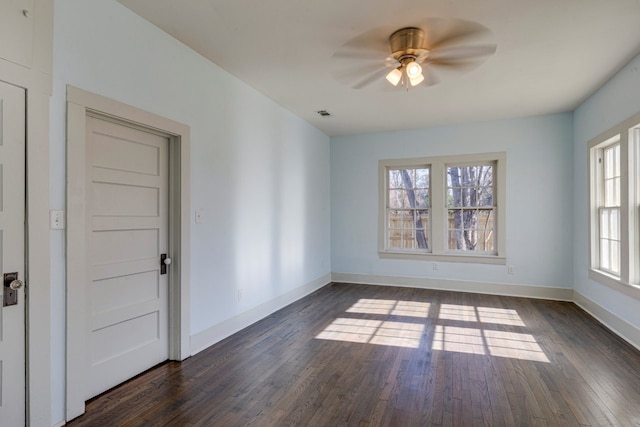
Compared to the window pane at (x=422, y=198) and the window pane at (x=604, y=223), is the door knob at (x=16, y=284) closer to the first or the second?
the window pane at (x=422, y=198)

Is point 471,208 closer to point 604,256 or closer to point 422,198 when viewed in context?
point 422,198

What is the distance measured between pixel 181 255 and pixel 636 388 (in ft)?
12.1

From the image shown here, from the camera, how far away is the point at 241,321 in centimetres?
391

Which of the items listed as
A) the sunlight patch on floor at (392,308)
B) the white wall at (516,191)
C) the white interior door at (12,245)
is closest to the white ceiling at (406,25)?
the white wall at (516,191)

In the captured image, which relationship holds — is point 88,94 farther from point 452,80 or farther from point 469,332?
point 469,332

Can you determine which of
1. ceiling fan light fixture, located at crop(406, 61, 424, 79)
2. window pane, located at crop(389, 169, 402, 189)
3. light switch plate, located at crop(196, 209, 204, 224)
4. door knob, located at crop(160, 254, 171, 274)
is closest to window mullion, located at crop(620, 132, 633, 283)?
ceiling fan light fixture, located at crop(406, 61, 424, 79)

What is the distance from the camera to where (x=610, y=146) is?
13.6ft

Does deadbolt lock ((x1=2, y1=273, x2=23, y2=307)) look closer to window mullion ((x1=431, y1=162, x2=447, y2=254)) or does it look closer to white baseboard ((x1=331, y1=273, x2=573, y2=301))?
white baseboard ((x1=331, y1=273, x2=573, y2=301))

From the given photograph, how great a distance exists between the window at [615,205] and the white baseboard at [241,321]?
384cm

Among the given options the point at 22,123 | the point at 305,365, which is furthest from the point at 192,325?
the point at 22,123

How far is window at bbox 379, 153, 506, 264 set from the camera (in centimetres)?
569

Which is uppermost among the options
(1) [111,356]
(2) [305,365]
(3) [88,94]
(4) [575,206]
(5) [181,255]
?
(3) [88,94]

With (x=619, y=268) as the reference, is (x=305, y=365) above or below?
below

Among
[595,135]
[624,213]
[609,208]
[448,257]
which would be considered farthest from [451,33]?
[448,257]
